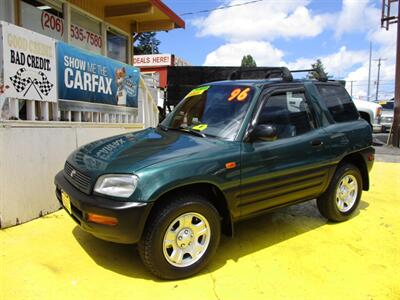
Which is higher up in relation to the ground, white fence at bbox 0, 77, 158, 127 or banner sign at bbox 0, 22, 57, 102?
banner sign at bbox 0, 22, 57, 102

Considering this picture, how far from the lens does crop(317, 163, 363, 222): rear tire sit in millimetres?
4625

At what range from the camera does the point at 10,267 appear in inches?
131

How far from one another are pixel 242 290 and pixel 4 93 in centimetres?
325

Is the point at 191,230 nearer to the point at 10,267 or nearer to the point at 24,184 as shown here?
the point at 10,267

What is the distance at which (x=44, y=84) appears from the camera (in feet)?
15.1

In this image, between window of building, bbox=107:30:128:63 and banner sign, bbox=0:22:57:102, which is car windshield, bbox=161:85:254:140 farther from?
window of building, bbox=107:30:128:63

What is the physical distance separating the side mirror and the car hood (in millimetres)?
346

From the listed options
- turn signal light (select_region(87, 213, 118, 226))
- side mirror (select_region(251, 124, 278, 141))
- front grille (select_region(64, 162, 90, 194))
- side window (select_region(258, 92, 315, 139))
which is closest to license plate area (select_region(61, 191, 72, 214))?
front grille (select_region(64, 162, 90, 194))

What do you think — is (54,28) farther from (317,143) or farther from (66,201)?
(317,143)

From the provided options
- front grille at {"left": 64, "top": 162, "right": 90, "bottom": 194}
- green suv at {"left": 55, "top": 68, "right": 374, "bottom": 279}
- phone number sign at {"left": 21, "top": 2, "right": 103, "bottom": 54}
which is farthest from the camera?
phone number sign at {"left": 21, "top": 2, "right": 103, "bottom": 54}

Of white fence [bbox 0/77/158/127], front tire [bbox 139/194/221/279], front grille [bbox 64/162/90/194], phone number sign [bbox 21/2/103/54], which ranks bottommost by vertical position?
front tire [bbox 139/194/221/279]

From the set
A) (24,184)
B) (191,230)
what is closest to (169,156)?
(191,230)

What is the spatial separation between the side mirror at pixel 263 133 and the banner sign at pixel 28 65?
2.72m

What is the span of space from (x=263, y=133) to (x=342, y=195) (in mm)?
1922
